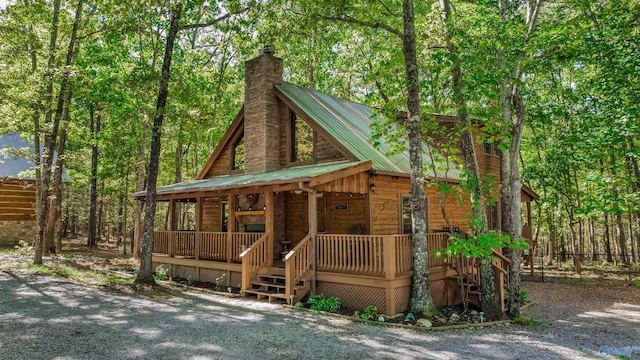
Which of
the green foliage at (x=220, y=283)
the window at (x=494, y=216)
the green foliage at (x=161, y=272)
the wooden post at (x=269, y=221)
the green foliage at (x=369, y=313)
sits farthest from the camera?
the window at (x=494, y=216)

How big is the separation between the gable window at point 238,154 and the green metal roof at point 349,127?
2903mm

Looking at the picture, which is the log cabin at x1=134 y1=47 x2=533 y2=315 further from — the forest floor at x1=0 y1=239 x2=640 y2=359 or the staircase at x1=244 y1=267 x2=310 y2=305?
the forest floor at x1=0 y1=239 x2=640 y2=359

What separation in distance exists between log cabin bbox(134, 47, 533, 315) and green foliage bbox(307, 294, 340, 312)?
0.31 m

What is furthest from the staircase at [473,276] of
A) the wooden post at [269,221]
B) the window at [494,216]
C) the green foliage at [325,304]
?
the window at [494,216]

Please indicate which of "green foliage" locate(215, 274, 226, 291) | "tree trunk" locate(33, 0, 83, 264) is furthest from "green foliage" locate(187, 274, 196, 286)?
"tree trunk" locate(33, 0, 83, 264)

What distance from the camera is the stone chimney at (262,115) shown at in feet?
46.4

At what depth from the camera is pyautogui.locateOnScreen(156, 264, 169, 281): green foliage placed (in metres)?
13.9

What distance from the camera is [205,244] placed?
13406mm

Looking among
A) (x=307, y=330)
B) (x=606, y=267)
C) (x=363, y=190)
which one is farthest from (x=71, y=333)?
(x=606, y=267)

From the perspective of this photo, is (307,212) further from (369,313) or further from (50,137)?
(50,137)

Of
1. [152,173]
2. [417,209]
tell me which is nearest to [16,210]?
[152,173]

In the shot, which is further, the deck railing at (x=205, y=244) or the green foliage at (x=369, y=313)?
the deck railing at (x=205, y=244)

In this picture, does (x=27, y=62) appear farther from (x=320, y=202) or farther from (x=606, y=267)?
(x=606, y=267)

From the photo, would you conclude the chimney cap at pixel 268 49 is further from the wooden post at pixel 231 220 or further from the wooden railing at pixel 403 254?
the wooden railing at pixel 403 254
